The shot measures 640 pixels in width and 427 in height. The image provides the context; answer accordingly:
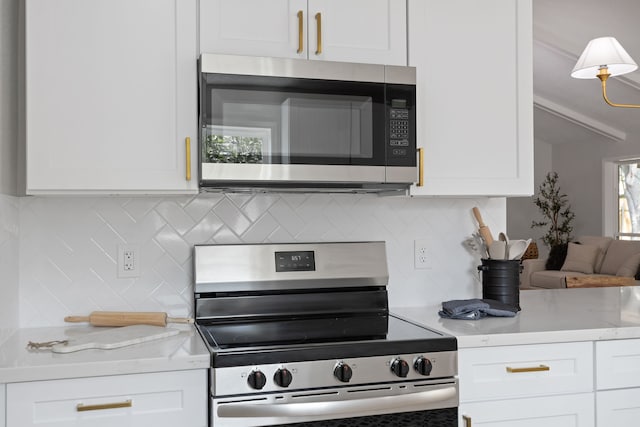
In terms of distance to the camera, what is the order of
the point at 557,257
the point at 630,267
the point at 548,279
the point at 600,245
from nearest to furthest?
the point at 630,267 < the point at 548,279 < the point at 600,245 < the point at 557,257

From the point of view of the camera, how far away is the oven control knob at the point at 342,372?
1.66 meters

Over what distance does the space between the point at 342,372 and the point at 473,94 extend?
1.13 m

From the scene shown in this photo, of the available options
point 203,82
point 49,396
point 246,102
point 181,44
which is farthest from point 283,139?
point 49,396

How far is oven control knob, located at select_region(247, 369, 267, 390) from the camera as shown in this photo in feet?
5.25

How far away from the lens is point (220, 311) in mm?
2121

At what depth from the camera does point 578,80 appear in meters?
7.45

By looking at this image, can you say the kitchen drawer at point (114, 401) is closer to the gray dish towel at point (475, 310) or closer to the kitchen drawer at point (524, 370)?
the kitchen drawer at point (524, 370)

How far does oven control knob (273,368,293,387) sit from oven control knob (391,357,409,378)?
301 millimetres

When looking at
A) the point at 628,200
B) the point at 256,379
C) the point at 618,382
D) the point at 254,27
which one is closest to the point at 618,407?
the point at 618,382

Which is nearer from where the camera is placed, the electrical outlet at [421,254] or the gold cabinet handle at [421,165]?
the gold cabinet handle at [421,165]

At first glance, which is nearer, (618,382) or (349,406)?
(349,406)

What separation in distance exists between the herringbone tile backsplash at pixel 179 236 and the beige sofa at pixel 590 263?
510 cm

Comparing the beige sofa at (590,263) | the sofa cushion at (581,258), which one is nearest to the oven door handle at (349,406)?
the beige sofa at (590,263)

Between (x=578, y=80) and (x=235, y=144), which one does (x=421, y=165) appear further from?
(x=578, y=80)
